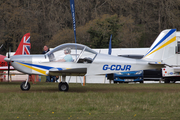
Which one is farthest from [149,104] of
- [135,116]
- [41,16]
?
[41,16]

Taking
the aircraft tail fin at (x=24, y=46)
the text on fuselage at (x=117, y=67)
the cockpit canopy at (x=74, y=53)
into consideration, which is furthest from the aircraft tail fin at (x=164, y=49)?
the aircraft tail fin at (x=24, y=46)

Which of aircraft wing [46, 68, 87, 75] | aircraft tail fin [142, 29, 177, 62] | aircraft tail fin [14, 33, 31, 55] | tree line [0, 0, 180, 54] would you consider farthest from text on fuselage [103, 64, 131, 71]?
tree line [0, 0, 180, 54]

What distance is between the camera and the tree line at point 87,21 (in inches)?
1569

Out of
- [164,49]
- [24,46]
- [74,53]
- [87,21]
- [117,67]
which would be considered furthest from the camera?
[87,21]

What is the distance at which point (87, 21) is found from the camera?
46656 mm

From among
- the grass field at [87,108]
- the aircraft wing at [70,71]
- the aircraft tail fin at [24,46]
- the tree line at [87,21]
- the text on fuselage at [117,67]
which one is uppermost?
the tree line at [87,21]

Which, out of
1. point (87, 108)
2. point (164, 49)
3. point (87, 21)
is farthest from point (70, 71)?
point (87, 21)

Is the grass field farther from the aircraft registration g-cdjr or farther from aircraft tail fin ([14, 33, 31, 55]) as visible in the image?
aircraft tail fin ([14, 33, 31, 55])

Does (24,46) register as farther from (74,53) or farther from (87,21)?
(87,21)

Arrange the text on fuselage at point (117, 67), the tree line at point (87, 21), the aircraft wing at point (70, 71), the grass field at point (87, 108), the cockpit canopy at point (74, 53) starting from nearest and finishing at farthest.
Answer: the grass field at point (87, 108) < the aircraft wing at point (70, 71) < the cockpit canopy at point (74, 53) < the text on fuselage at point (117, 67) < the tree line at point (87, 21)

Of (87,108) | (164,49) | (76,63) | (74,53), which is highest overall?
(164,49)

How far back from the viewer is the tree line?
131ft

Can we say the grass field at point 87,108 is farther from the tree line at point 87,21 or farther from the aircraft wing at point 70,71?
the tree line at point 87,21

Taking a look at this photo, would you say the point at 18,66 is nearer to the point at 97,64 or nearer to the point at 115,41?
the point at 97,64
